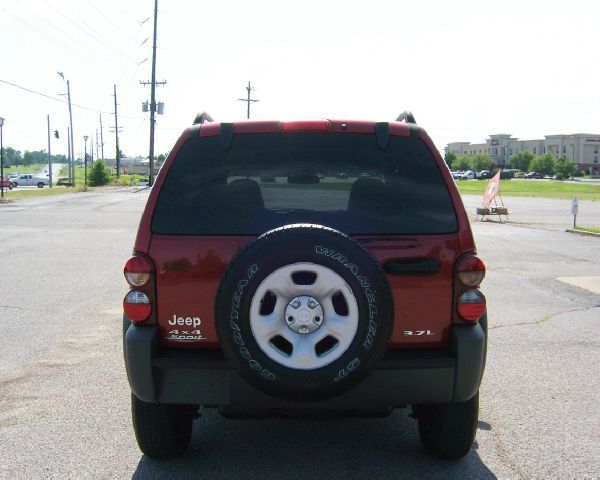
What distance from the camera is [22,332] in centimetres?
716

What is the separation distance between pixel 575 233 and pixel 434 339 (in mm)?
18257

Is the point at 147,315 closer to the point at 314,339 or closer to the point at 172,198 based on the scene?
the point at 172,198

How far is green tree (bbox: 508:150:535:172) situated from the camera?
176m

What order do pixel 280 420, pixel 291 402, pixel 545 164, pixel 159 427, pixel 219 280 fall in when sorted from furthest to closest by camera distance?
pixel 545 164
pixel 280 420
pixel 159 427
pixel 219 280
pixel 291 402

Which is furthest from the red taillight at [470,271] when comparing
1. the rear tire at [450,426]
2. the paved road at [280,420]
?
the paved road at [280,420]

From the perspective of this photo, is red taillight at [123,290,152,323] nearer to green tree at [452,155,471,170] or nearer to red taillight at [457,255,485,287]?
red taillight at [457,255,485,287]

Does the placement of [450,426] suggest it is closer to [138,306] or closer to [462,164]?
[138,306]

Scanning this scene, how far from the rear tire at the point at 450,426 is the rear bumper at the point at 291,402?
341mm

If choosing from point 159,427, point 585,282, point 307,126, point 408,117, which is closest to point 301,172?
point 307,126

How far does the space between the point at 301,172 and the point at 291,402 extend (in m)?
1.29

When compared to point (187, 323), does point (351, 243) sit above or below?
above

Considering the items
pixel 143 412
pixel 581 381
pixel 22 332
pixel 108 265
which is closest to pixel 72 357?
pixel 22 332

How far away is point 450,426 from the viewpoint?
3.78 metres

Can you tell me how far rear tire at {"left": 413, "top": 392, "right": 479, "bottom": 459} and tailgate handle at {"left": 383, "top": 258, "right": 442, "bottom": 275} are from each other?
82cm
